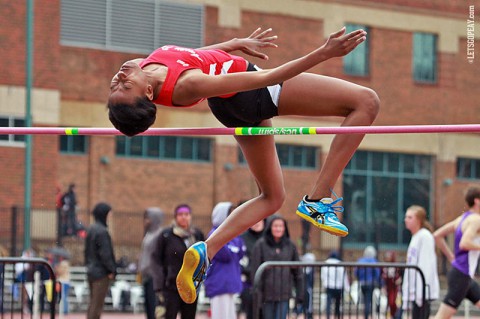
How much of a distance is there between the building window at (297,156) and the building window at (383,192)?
3.91ft

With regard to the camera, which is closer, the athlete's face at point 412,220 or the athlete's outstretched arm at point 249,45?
the athlete's outstretched arm at point 249,45

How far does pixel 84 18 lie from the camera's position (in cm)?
3166

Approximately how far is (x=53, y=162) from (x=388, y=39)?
11.6 meters

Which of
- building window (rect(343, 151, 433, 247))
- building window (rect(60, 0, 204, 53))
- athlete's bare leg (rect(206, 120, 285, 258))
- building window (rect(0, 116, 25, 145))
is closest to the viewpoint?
athlete's bare leg (rect(206, 120, 285, 258))

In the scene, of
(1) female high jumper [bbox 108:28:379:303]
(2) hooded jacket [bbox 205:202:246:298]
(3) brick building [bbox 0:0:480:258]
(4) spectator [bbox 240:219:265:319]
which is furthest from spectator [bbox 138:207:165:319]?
(3) brick building [bbox 0:0:480:258]

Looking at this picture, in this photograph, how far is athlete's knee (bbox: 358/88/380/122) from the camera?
760 cm

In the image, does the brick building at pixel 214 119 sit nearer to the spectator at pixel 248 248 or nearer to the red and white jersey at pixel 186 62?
the spectator at pixel 248 248

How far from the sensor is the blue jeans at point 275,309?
12.2 metres

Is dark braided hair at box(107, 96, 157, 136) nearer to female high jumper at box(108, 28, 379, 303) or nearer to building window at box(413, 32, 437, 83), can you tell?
female high jumper at box(108, 28, 379, 303)

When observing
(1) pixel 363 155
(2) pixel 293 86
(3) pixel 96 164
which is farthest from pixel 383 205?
(2) pixel 293 86

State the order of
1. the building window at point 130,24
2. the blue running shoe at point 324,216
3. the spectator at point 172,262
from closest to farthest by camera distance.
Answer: the blue running shoe at point 324,216 < the spectator at point 172,262 < the building window at point 130,24

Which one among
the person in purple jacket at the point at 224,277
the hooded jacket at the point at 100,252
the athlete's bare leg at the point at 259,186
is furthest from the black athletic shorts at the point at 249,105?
the hooded jacket at the point at 100,252

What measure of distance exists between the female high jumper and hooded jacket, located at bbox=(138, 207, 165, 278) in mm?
5335

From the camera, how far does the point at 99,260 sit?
14281mm
